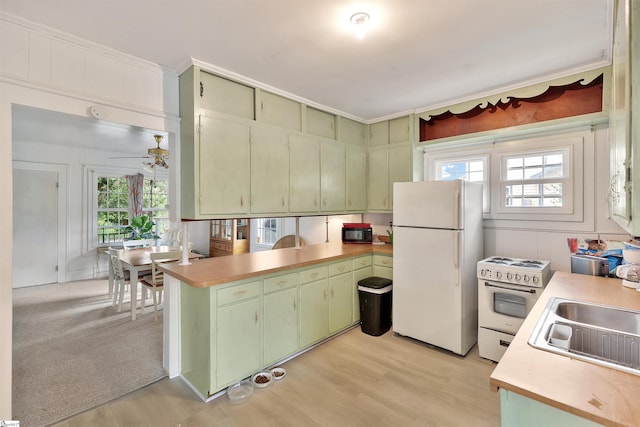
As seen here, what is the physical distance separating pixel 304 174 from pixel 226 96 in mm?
1147

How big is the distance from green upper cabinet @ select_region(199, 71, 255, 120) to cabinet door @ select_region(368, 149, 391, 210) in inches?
75.3

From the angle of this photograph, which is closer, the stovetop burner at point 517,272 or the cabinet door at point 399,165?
the stovetop burner at point 517,272

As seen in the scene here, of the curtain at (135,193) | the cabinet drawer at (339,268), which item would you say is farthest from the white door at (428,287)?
the curtain at (135,193)

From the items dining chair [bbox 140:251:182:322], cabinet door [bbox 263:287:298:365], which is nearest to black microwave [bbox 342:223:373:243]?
cabinet door [bbox 263:287:298:365]

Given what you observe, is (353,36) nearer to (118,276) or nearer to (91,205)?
(118,276)

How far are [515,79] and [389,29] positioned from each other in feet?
5.39

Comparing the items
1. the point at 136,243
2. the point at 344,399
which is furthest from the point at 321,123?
the point at 136,243

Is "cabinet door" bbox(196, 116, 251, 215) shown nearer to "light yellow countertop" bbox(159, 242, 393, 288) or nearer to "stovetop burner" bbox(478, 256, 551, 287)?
"light yellow countertop" bbox(159, 242, 393, 288)

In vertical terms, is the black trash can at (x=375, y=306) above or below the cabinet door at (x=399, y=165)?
below

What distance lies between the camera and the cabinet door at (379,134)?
4.01 meters

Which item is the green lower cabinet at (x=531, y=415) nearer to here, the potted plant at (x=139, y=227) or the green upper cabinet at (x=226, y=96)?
the green upper cabinet at (x=226, y=96)

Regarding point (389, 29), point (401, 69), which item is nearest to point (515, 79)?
point (401, 69)

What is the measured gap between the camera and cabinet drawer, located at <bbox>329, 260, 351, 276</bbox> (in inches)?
122

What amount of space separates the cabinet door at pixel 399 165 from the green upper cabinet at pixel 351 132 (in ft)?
1.54
